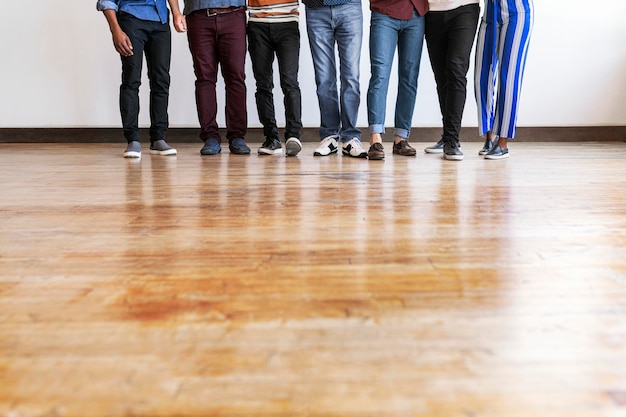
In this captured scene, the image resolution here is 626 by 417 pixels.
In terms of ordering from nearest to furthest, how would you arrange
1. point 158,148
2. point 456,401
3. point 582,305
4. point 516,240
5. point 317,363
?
point 456,401, point 317,363, point 582,305, point 516,240, point 158,148

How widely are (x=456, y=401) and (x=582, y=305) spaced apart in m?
0.43

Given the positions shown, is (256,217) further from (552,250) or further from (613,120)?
(613,120)

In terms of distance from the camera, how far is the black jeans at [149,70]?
3446 mm

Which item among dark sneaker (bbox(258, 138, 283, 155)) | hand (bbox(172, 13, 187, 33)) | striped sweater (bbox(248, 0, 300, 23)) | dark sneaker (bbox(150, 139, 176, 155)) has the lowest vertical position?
dark sneaker (bbox(150, 139, 176, 155))

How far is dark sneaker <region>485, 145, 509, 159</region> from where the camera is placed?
3.38 m

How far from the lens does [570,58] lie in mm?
4492

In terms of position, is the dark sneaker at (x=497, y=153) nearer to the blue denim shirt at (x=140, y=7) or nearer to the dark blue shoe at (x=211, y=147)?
the dark blue shoe at (x=211, y=147)

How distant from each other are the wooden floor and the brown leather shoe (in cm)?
127

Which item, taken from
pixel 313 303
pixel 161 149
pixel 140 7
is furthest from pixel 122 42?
pixel 313 303

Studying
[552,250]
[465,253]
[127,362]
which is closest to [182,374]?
[127,362]

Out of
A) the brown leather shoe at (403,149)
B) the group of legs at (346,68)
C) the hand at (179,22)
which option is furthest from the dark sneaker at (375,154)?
the hand at (179,22)

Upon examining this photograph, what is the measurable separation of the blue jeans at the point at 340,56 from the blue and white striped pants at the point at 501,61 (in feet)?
2.08

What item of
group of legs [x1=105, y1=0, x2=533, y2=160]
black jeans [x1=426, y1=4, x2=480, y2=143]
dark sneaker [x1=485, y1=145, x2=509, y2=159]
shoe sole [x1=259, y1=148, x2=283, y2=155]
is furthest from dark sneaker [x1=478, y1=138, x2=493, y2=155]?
shoe sole [x1=259, y1=148, x2=283, y2=155]

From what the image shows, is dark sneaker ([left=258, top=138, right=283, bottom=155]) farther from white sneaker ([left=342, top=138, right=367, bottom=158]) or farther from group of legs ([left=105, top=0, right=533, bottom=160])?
white sneaker ([left=342, top=138, right=367, bottom=158])
